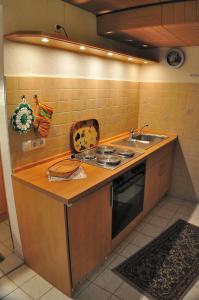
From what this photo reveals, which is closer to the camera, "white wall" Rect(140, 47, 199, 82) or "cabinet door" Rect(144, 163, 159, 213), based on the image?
"cabinet door" Rect(144, 163, 159, 213)

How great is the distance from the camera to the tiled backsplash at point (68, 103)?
1678 mm

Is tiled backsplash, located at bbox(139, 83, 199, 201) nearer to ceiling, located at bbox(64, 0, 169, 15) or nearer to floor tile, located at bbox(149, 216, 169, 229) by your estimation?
floor tile, located at bbox(149, 216, 169, 229)

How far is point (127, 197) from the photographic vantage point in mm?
2066

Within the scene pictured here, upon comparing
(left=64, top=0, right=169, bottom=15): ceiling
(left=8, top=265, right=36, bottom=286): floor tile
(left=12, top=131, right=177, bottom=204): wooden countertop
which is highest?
(left=64, top=0, right=169, bottom=15): ceiling

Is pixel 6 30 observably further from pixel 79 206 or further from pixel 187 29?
pixel 187 29

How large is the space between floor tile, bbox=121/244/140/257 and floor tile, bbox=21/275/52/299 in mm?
703

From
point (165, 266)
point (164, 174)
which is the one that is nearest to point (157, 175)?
point (164, 174)

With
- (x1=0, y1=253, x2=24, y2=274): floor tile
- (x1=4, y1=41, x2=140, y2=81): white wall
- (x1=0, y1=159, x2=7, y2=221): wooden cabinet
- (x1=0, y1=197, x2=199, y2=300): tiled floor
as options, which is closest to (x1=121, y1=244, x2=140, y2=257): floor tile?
(x1=0, y1=197, x2=199, y2=300): tiled floor

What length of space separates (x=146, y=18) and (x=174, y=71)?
1.15 metres

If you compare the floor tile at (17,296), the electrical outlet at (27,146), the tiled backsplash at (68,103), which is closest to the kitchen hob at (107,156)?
the tiled backsplash at (68,103)

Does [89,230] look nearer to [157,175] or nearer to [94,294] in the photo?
[94,294]

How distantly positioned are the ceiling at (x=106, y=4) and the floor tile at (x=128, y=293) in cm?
218

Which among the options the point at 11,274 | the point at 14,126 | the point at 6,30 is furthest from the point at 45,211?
the point at 6,30

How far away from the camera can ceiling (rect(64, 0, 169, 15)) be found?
178 centimetres
